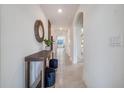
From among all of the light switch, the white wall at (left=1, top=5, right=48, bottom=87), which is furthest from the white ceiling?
the light switch

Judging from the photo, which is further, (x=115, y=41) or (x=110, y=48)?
(x=110, y=48)

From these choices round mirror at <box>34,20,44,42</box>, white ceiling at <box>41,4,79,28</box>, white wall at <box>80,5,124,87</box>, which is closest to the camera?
white wall at <box>80,5,124,87</box>

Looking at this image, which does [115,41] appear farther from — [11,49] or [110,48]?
[11,49]

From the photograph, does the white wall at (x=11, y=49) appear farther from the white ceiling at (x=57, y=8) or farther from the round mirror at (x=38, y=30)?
the white ceiling at (x=57, y=8)

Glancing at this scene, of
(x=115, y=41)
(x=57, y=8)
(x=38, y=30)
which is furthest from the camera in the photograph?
(x=57, y=8)

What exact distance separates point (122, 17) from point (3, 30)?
1.50 meters

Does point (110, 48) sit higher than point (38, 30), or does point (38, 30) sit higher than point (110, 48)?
point (38, 30)

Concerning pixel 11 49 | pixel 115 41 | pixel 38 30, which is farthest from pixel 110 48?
pixel 38 30

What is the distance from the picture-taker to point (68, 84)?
3.15 m

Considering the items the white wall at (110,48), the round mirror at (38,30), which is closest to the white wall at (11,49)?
the round mirror at (38,30)

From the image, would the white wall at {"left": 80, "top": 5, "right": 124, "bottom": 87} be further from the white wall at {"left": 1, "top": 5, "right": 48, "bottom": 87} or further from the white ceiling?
the white ceiling

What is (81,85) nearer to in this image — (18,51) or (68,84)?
(68,84)

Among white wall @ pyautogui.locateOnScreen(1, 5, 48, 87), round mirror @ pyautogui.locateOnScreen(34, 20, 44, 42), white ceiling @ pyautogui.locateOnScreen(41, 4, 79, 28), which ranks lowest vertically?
white wall @ pyautogui.locateOnScreen(1, 5, 48, 87)

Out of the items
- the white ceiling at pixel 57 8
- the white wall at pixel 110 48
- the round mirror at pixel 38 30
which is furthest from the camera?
the white ceiling at pixel 57 8
